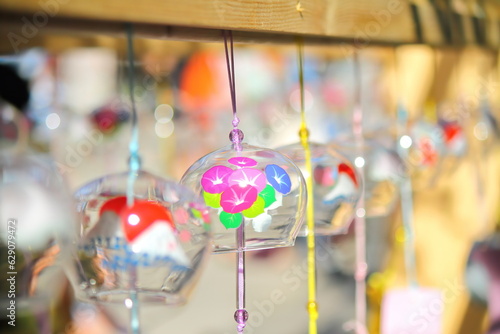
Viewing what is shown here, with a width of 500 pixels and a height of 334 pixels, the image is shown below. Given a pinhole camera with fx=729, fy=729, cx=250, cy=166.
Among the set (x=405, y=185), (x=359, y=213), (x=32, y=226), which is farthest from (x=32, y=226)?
(x=405, y=185)

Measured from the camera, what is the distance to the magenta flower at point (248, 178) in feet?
2.98

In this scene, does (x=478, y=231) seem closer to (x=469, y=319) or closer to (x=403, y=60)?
(x=469, y=319)

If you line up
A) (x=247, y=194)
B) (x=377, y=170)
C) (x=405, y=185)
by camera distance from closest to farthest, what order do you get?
(x=247, y=194)
(x=377, y=170)
(x=405, y=185)

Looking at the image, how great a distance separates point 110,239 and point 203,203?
0.15 meters

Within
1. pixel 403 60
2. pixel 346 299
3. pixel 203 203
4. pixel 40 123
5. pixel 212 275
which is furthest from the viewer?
pixel 346 299

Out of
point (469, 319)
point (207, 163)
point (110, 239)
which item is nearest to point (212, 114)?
point (469, 319)

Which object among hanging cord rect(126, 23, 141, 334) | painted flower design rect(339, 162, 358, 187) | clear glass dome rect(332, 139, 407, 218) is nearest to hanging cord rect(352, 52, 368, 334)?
clear glass dome rect(332, 139, 407, 218)

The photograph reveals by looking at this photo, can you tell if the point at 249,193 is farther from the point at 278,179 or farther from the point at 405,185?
the point at 405,185

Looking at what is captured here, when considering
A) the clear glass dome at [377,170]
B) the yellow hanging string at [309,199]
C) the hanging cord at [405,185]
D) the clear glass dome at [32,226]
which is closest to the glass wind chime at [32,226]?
the clear glass dome at [32,226]

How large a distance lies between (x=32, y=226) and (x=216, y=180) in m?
0.23

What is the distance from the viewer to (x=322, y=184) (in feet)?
3.81

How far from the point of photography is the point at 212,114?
2623 mm

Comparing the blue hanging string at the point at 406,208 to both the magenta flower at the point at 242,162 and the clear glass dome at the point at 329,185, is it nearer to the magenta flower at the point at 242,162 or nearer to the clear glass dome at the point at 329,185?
the clear glass dome at the point at 329,185

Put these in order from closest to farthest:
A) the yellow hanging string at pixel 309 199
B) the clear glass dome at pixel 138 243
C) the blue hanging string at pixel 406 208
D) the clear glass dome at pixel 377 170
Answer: the clear glass dome at pixel 138 243, the yellow hanging string at pixel 309 199, the clear glass dome at pixel 377 170, the blue hanging string at pixel 406 208
